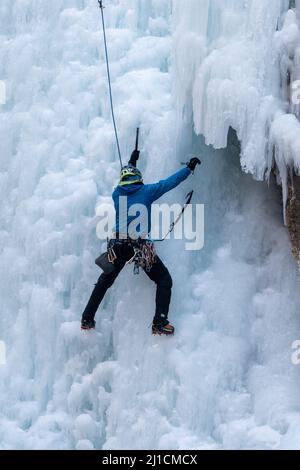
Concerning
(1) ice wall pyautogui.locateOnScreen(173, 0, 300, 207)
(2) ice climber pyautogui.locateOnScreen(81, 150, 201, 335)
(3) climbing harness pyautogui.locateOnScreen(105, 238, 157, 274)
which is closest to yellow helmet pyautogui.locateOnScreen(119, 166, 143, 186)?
(2) ice climber pyautogui.locateOnScreen(81, 150, 201, 335)

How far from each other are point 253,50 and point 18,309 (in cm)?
318

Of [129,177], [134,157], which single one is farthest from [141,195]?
[134,157]

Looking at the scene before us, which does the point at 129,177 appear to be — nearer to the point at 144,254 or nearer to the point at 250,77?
the point at 144,254

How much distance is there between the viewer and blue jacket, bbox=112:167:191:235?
5.56 meters

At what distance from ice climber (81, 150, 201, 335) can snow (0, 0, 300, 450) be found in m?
0.35

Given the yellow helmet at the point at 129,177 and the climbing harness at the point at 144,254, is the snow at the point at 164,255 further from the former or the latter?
the yellow helmet at the point at 129,177

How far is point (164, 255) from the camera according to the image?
239 inches

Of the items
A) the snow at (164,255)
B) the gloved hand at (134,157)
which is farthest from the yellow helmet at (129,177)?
the snow at (164,255)

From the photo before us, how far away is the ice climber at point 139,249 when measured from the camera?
5.57 meters

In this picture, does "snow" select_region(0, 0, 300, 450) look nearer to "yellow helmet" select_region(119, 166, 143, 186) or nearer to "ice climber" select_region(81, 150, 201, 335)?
"ice climber" select_region(81, 150, 201, 335)

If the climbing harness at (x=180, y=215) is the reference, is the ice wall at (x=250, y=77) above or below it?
above

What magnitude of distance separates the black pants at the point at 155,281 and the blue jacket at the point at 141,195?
0.19 meters
